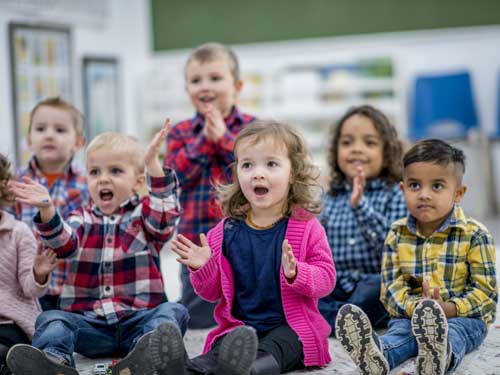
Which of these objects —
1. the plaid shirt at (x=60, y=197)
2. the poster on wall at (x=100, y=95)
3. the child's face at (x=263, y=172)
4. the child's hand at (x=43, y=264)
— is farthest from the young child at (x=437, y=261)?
the poster on wall at (x=100, y=95)

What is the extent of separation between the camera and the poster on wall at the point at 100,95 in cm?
548

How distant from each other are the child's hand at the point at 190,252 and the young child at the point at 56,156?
73 cm

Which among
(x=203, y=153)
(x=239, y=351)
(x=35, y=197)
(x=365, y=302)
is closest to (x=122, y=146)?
(x=35, y=197)

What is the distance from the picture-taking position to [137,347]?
1.69m

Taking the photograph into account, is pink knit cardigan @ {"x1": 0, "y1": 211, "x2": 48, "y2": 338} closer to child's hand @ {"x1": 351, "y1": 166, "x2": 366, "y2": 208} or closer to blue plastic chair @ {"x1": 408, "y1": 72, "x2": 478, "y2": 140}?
child's hand @ {"x1": 351, "y1": 166, "x2": 366, "y2": 208}

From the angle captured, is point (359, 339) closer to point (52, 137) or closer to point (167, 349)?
point (167, 349)

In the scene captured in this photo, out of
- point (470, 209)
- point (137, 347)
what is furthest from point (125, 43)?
point (137, 347)

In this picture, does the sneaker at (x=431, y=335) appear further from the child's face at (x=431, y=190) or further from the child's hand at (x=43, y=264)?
the child's hand at (x=43, y=264)

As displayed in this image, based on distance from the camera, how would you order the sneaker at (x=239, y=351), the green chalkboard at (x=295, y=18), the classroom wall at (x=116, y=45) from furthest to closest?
the green chalkboard at (x=295, y=18)
the classroom wall at (x=116, y=45)
the sneaker at (x=239, y=351)

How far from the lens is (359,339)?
1.69 m

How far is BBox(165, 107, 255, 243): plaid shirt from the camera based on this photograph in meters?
2.50

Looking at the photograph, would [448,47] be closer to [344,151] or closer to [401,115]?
[401,115]

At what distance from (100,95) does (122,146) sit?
367cm

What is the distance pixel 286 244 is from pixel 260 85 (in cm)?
431
